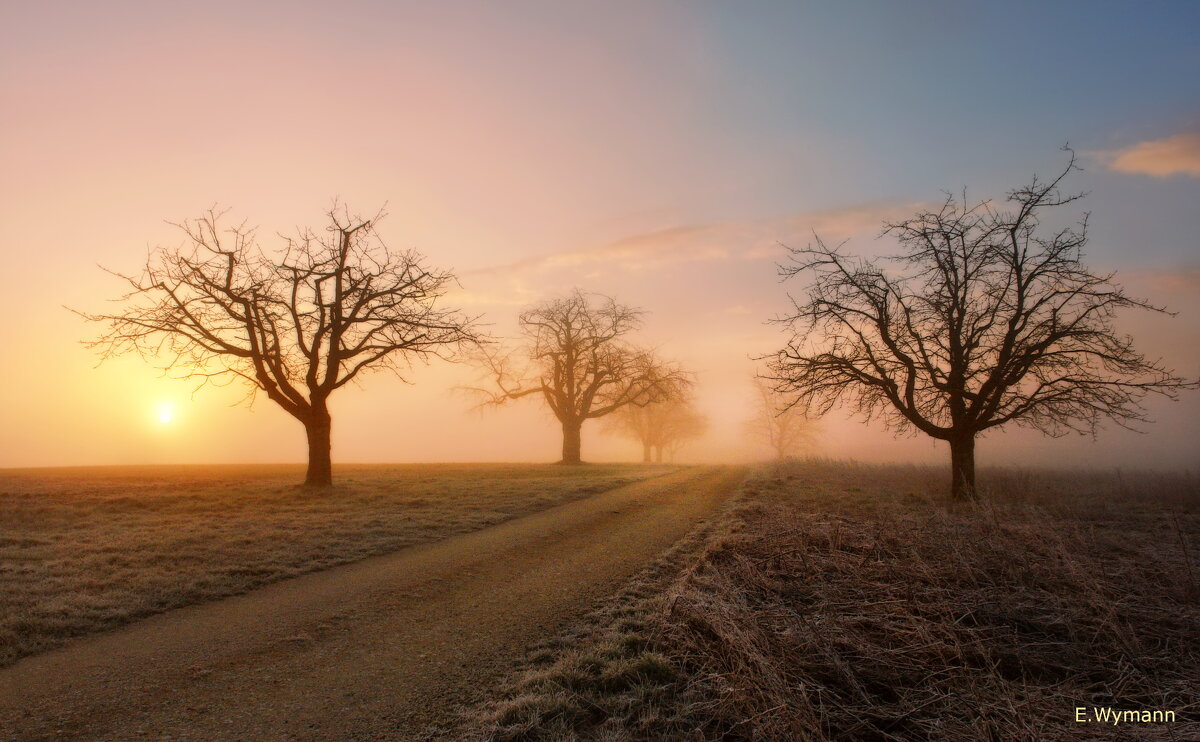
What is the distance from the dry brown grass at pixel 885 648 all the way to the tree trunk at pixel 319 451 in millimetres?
15926

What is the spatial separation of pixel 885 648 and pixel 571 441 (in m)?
30.4

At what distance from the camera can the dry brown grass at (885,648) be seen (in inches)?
157

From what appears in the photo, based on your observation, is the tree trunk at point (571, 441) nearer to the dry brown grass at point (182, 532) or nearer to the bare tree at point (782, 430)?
the dry brown grass at point (182, 532)

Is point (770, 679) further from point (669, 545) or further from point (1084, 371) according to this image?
point (1084, 371)

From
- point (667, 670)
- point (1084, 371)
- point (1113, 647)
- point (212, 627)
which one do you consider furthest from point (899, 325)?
point (212, 627)

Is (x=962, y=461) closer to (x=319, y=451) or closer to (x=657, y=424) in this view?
(x=319, y=451)

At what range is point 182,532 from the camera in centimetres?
1163

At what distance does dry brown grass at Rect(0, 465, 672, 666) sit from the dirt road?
0.79 metres

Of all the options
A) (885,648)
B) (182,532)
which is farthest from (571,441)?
(885,648)

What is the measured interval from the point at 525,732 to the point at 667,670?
4.75 ft

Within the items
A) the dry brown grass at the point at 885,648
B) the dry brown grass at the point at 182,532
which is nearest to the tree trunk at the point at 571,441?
the dry brown grass at the point at 182,532

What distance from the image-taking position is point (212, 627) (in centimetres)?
683

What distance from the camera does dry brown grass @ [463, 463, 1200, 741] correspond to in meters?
4.00

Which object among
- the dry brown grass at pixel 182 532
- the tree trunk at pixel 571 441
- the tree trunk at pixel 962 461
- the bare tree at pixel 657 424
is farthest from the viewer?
the bare tree at pixel 657 424
